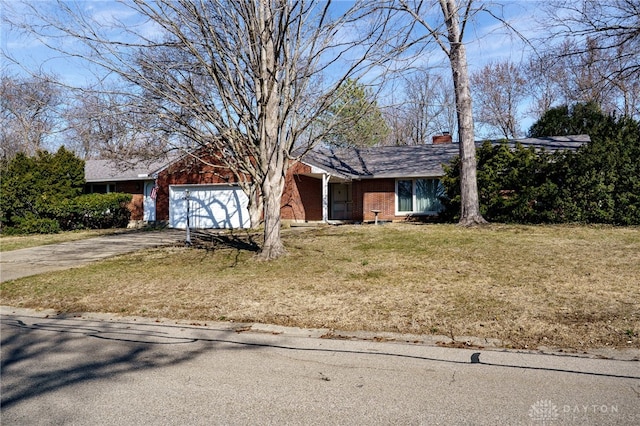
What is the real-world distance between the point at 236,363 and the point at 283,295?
2856mm

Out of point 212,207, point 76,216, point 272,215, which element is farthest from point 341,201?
point 272,215

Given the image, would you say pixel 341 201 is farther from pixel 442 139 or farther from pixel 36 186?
pixel 36 186

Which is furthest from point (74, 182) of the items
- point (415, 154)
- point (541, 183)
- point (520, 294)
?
point (520, 294)

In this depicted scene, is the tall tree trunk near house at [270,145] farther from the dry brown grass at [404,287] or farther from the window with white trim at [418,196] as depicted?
the window with white trim at [418,196]

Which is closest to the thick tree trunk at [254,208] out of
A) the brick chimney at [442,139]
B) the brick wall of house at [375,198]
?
the brick wall of house at [375,198]

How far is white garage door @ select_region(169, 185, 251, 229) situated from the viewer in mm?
23156

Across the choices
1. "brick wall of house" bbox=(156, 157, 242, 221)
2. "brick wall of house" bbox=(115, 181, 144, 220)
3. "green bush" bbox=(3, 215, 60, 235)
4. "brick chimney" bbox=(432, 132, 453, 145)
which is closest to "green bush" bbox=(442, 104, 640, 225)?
"brick chimney" bbox=(432, 132, 453, 145)

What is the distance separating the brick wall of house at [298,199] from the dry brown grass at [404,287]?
10293 millimetres

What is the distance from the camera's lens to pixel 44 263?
1245 cm

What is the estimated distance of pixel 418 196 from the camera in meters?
21.5

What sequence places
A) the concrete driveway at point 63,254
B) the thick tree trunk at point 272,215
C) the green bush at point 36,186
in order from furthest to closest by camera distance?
the green bush at point 36,186
the concrete driveway at point 63,254
the thick tree trunk at point 272,215

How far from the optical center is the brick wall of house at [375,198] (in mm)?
21906

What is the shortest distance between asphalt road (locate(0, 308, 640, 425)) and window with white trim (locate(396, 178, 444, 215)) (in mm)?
16060

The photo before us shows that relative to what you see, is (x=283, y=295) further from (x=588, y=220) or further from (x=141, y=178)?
(x=141, y=178)
